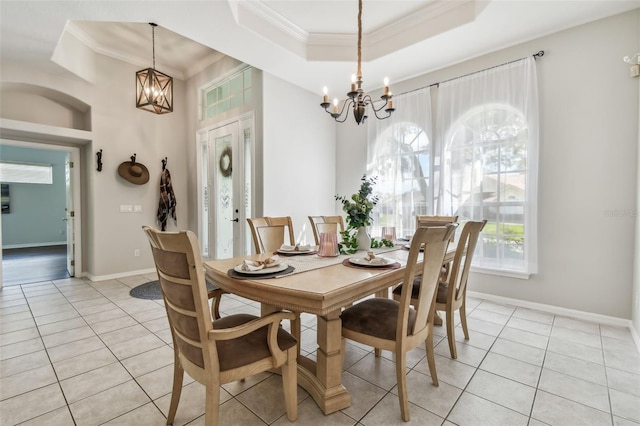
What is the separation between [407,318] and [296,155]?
3.22 m

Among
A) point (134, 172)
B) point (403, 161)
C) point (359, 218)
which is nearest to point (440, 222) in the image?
point (359, 218)

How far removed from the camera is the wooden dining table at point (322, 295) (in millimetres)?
1281

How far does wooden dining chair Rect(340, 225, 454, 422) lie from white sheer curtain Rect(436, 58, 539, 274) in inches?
80.9

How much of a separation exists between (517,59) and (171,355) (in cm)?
442

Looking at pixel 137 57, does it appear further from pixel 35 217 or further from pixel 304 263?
pixel 35 217

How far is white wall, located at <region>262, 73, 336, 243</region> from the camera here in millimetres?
3891

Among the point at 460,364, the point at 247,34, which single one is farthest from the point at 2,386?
the point at 247,34

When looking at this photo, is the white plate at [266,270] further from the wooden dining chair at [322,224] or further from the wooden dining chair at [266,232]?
the wooden dining chair at [322,224]

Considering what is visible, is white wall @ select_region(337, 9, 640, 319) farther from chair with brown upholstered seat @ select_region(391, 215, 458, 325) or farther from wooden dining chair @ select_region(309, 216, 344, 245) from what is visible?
wooden dining chair @ select_region(309, 216, 344, 245)

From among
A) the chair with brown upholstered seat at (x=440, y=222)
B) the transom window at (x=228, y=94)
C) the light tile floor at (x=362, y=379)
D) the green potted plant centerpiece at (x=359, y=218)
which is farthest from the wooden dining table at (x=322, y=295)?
the transom window at (x=228, y=94)

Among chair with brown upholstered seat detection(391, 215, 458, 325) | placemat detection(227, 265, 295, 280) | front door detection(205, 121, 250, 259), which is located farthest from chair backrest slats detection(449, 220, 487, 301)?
front door detection(205, 121, 250, 259)

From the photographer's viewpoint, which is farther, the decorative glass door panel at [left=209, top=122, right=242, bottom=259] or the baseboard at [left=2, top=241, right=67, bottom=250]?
the baseboard at [left=2, top=241, right=67, bottom=250]

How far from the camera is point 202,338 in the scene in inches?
46.0

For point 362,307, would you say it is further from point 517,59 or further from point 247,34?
point 517,59
